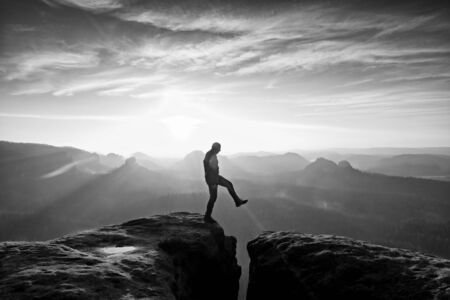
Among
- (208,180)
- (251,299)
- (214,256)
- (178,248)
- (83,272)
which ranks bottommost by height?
(251,299)

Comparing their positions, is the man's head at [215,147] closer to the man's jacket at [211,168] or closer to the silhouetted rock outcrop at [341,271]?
the man's jacket at [211,168]

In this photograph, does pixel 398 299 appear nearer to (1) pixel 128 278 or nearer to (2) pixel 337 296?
(2) pixel 337 296

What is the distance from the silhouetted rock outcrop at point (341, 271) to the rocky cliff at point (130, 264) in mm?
3158

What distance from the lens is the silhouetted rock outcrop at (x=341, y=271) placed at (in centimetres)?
1141

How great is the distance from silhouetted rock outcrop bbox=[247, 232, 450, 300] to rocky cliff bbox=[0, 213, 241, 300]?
316cm

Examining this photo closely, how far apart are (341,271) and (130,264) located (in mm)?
9497

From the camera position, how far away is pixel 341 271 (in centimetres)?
1358

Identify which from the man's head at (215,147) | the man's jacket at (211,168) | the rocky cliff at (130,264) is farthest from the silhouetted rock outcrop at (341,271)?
the man's head at (215,147)

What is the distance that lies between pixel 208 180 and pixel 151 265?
8.21 meters

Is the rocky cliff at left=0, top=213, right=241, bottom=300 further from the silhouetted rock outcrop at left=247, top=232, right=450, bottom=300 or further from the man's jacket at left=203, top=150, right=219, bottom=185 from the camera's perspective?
the man's jacket at left=203, top=150, right=219, bottom=185

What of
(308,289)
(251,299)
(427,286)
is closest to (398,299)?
(427,286)

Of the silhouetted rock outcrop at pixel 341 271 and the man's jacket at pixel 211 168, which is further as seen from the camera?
the man's jacket at pixel 211 168

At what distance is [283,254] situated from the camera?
663 inches

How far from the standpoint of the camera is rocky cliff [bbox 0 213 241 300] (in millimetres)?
9719
